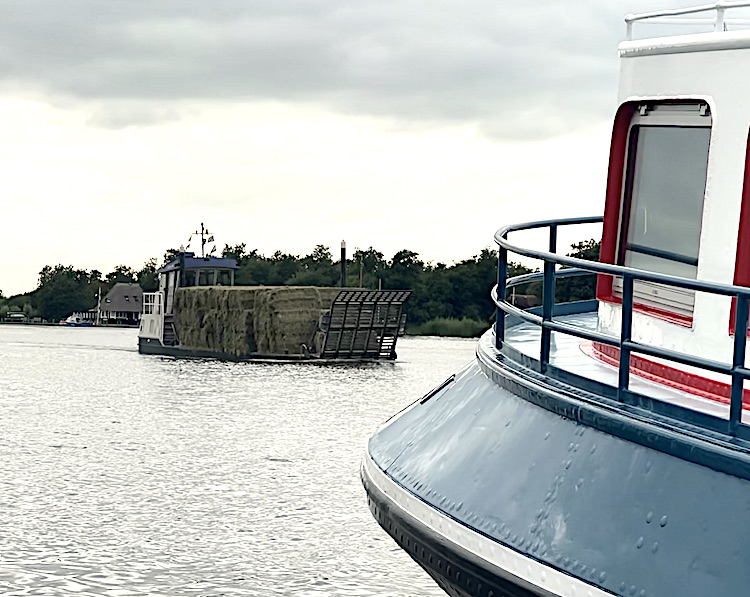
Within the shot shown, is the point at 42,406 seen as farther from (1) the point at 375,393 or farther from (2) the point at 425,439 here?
(2) the point at 425,439

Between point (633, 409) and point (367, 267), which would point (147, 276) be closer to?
point (367, 267)

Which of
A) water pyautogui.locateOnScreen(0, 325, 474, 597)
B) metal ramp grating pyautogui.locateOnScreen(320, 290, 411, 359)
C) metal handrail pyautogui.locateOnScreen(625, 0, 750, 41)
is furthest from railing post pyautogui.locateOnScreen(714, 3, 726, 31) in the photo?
metal ramp grating pyautogui.locateOnScreen(320, 290, 411, 359)

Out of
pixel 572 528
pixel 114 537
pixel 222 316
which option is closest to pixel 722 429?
pixel 572 528

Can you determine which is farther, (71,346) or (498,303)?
(71,346)

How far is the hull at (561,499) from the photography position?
390 centimetres

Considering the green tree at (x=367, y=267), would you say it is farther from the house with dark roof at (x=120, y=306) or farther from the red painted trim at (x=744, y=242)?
the red painted trim at (x=744, y=242)

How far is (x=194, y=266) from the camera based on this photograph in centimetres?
7006

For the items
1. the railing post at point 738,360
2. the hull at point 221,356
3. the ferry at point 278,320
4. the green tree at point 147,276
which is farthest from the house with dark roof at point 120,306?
the railing post at point 738,360

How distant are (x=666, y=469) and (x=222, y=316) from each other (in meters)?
62.6

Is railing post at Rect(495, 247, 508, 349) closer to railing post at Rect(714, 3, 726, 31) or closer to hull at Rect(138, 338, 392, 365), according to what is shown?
railing post at Rect(714, 3, 726, 31)

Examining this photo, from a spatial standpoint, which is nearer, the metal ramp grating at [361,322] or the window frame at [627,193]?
the window frame at [627,193]

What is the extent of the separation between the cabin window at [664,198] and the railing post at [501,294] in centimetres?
59

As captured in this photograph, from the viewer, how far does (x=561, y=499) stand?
4.48 m

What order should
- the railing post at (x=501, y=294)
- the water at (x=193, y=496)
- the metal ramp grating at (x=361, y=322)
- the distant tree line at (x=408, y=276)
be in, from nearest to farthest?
the railing post at (x=501, y=294) → the water at (x=193, y=496) → the metal ramp grating at (x=361, y=322) → the distant tree line at (x=408, y=276)
